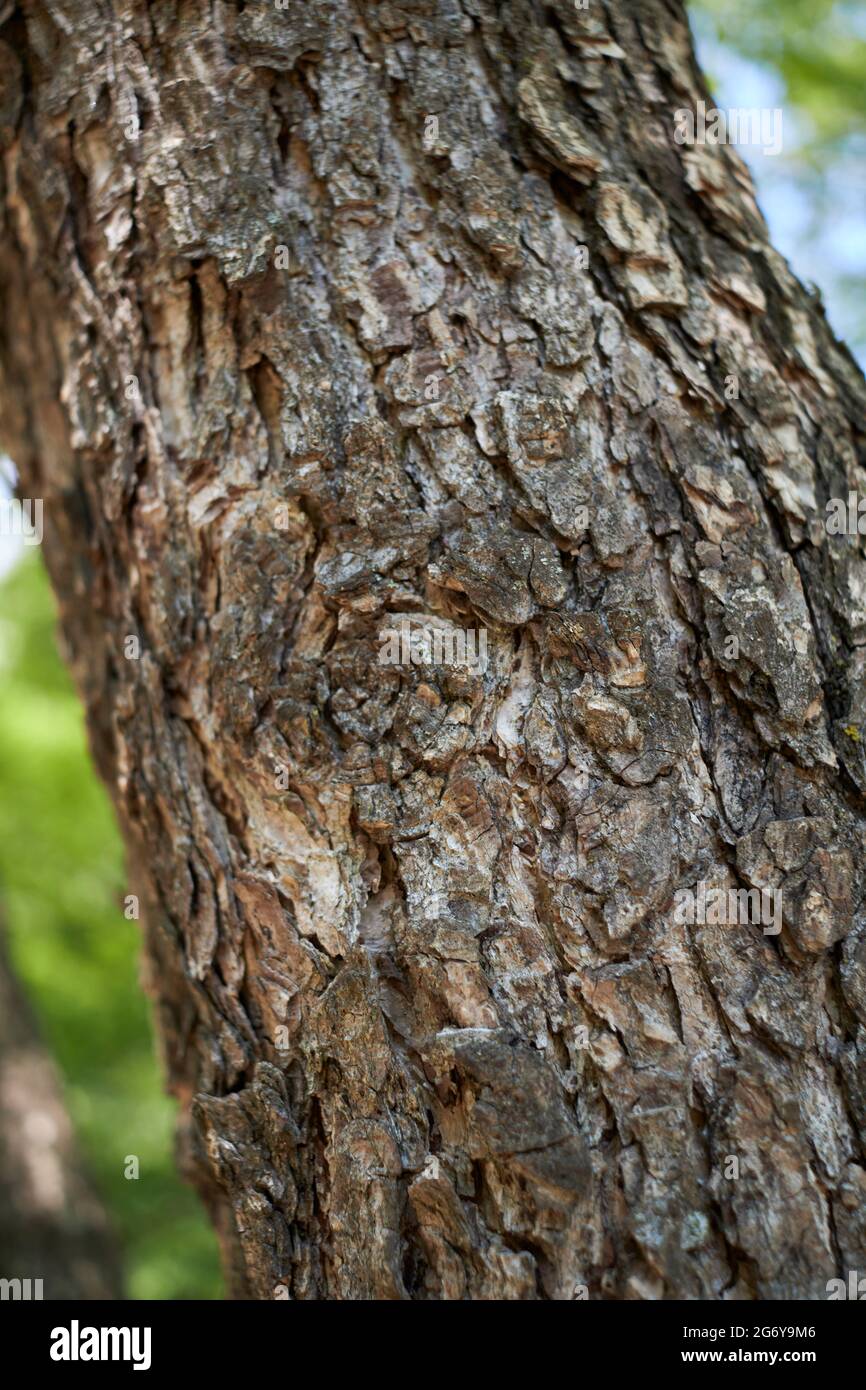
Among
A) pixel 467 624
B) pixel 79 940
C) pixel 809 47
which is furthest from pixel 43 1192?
pixel 809 47

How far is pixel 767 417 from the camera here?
2.13m

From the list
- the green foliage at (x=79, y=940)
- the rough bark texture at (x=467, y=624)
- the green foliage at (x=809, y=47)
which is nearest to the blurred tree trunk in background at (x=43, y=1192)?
the rough bark texture at (x=467, y=624)

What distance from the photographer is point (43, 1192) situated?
559 centimetres

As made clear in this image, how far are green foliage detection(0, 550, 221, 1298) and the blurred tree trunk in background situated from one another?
4015 mm

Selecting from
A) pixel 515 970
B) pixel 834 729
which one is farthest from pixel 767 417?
pixel 515 970

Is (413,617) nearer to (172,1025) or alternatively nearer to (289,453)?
(289,453)

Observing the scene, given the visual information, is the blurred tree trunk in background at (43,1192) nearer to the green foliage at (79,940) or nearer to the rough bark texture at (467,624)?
the rough bark texture at (467,624)

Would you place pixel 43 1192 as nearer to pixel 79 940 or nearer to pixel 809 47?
pixel 79 940

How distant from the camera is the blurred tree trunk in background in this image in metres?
5.40

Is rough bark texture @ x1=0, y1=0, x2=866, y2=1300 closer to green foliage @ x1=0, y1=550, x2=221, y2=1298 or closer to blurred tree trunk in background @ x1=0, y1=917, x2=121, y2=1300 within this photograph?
blurred tree trunk in background @ x1=0, y1=917, x2=121, y2=1300

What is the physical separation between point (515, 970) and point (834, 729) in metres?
0.72

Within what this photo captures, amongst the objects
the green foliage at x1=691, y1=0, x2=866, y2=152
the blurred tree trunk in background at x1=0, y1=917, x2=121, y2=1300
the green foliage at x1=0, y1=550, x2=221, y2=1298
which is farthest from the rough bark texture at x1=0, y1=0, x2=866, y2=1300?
the green foliage at x1=0, y1=550, x2=221, y2=1298

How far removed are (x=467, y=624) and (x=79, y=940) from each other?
9694mm

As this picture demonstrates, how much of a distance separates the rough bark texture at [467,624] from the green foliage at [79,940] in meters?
8.26
